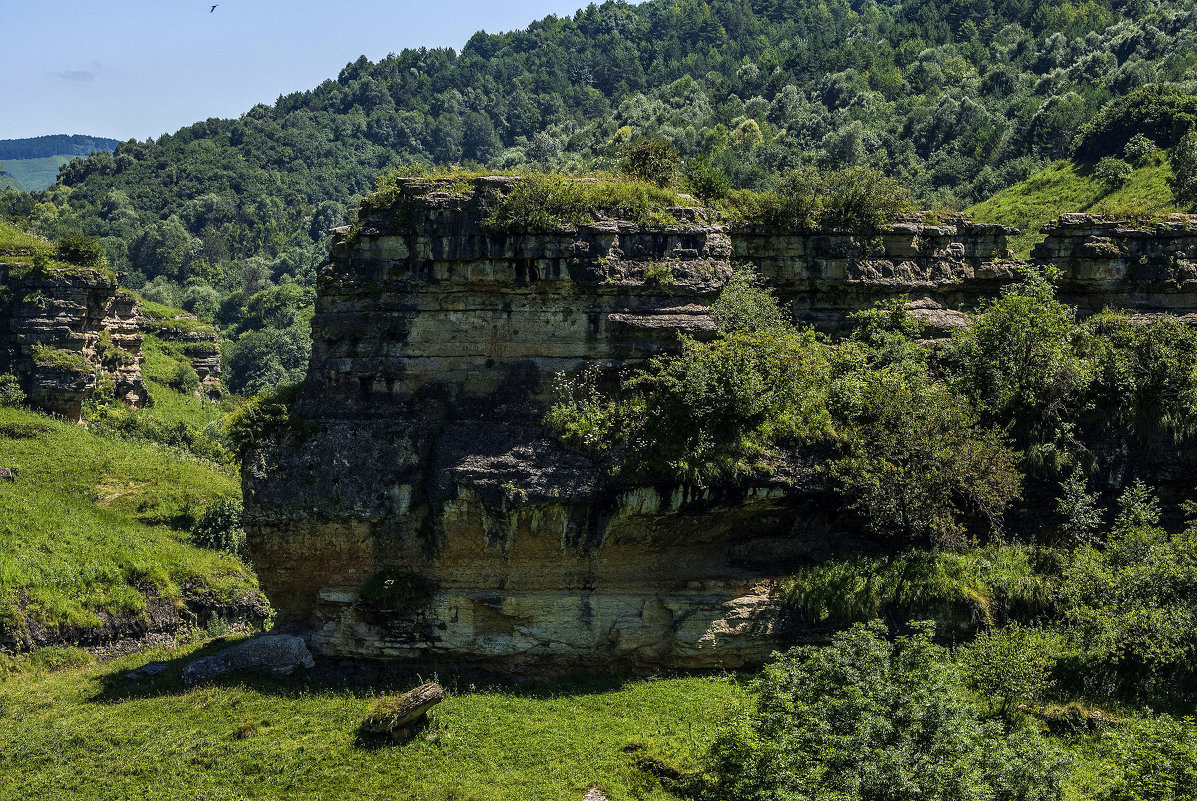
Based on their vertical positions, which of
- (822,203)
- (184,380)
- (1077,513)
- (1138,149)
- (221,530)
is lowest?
(221,530)

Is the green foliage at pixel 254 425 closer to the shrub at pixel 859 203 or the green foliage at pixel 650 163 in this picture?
the green foliage at pixel 650 163

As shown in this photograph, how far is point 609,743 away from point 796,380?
9.52 metres

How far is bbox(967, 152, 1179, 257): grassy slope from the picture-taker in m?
43.9

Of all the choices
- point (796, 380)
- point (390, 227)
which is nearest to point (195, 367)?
point (390, 227)

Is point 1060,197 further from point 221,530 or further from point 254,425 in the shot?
point 221,530

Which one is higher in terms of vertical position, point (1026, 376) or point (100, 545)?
point (1026, 376)

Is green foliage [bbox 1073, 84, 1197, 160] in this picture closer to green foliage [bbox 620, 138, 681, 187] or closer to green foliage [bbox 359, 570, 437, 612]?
green foliage [bbox 620, 138, 681, 187]

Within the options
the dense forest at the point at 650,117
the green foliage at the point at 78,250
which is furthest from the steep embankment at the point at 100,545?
the dense forest at the point at 650,117

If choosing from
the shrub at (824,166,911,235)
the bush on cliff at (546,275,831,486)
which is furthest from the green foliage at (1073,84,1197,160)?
the bush on cliff at (546,275,831,486)

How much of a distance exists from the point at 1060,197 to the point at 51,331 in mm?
52036

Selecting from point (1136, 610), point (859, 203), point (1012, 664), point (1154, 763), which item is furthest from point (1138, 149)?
point (1154, 763)

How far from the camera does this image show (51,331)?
159 feet

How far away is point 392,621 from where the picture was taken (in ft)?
74.2

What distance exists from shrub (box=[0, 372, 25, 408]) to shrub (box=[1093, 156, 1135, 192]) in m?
54.0
